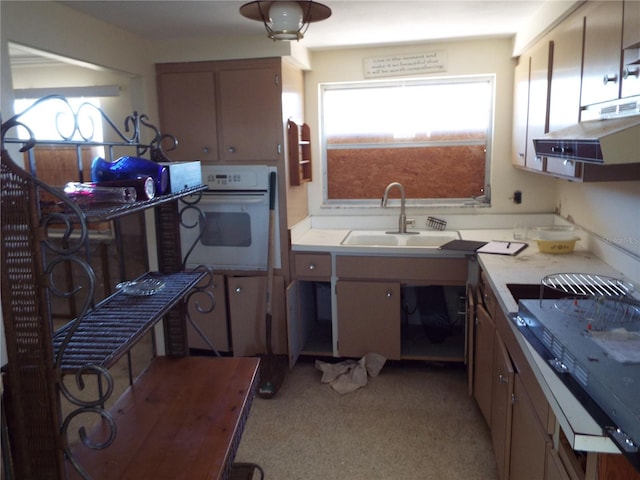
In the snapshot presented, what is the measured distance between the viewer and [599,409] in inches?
43.7

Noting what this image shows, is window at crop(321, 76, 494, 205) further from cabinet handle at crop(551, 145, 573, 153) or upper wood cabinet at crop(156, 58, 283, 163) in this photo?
cabinet handle at crop(551, 145, 573, 153)

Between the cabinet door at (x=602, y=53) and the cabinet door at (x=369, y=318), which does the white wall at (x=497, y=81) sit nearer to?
the cabinet door at (x=369, y=318)

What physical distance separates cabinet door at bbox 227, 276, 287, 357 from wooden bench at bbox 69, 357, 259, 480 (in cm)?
122

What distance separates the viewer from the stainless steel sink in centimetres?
334

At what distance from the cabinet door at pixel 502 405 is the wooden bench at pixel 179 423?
3.09 ft

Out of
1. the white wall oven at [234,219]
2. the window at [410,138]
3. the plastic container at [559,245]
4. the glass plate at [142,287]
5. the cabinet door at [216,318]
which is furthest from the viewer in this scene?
the window at [410,138]

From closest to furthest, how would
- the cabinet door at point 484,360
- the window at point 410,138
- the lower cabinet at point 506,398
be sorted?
the lower cabinet at point 506,398 < the cabinet door at point 484,360 < the window at point 410,138

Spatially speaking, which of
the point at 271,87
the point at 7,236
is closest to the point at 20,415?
the point at 7,236

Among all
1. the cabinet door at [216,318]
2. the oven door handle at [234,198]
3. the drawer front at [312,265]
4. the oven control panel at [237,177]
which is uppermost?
the oven control panel at [237,177]

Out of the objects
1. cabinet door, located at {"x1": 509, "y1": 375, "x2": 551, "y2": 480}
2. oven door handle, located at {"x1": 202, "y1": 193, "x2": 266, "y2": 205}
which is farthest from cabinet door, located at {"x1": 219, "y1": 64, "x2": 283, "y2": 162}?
cabinet door, located at {"x1": 509, "y1": 375, "x2": 551, "y2": 480}

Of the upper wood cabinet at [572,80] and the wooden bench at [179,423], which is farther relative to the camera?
the upper wood cabinet at [572,80]

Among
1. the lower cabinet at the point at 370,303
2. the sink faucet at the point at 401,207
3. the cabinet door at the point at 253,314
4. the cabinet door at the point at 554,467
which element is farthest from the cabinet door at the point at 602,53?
the cabinet door at the point at 253,314

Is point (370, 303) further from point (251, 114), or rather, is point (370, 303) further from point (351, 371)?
point (251, 114)

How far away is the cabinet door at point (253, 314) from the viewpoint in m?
3.22
